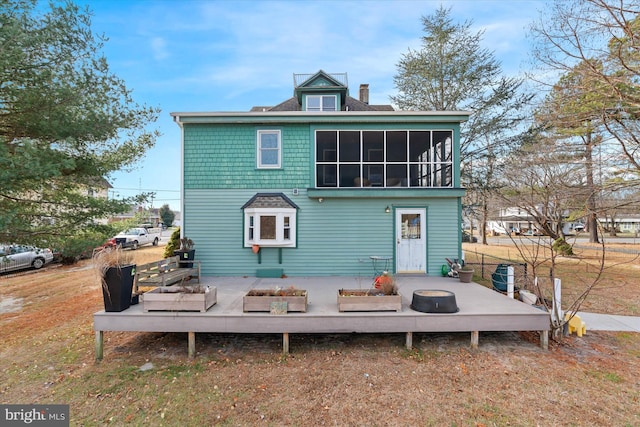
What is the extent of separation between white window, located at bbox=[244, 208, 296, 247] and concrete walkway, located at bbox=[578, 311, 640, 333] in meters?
7.31

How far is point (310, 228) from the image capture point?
8547 millimetres

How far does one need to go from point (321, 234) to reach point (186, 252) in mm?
4030

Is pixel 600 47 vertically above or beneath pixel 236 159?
above

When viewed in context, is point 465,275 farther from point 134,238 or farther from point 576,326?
point 134,238

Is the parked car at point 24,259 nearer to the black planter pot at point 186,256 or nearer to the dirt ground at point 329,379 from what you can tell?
the black planter pot at point 186,256

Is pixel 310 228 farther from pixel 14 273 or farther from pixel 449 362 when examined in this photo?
pixel 14 273

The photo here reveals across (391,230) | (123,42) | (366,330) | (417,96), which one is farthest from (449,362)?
(417,96)

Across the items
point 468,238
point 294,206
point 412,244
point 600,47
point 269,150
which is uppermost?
point 600,47

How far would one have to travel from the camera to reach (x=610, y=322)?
19.5 ft

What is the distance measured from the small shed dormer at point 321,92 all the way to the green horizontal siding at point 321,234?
14.8 feet

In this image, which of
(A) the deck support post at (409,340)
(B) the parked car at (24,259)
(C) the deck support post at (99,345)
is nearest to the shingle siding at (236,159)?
(C) the deck support post at (99,345)

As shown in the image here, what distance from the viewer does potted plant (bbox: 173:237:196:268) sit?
786 centimetres

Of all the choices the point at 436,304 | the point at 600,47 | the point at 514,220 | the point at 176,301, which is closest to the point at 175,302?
the point at 176,301

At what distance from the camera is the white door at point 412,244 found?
849 cm
